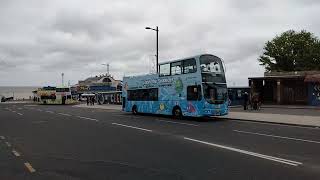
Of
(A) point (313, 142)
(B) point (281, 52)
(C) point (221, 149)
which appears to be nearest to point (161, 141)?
(C) point (221, 149)

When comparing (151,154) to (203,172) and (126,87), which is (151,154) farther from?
(126,87)

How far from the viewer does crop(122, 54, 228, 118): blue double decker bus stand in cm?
2720

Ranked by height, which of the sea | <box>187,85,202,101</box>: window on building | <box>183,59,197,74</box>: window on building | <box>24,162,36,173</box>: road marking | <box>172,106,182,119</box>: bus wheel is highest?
the sea

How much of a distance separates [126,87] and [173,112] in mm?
8664

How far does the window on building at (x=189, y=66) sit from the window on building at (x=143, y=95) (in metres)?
4.43

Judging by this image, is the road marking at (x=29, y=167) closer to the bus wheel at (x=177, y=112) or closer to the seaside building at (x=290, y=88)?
the bus wheel at (x=177, y=112)

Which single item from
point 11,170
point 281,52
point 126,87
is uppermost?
point 281,52

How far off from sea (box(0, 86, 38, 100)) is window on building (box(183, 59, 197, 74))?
149 metres

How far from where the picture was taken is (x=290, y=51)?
8288 cm

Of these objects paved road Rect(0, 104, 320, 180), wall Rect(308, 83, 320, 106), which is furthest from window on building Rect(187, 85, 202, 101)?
wall Rect(308, 83, 320, 106)

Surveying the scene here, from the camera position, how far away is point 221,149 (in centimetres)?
1338

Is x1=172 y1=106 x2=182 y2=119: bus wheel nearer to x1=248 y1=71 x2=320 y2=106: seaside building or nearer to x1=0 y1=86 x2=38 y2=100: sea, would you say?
x1=248 y1=71 x2=320 y2=106: seaside building

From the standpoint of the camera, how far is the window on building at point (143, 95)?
108ft

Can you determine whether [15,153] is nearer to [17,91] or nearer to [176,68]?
[176,68]
